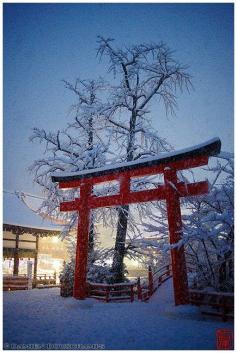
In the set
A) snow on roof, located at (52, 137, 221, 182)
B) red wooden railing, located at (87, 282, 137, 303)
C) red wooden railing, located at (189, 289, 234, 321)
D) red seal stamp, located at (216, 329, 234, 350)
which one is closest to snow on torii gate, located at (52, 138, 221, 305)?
snow on roof, located at (52, 137, 221, 182)

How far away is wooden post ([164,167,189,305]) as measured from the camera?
785cm

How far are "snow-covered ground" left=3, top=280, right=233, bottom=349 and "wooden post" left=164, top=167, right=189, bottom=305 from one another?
0.41 m

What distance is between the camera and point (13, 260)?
1975cm

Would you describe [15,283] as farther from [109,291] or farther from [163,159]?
[163,159]

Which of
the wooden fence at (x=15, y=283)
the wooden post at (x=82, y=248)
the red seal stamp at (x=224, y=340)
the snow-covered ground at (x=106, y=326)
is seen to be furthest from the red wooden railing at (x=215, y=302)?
the wooden fence at (x=15, y=283)

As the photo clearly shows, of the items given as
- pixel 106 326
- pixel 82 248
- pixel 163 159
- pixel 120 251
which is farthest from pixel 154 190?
pixel 120 251

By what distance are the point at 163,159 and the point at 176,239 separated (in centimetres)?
242

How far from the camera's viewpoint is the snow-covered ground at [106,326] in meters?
5.71

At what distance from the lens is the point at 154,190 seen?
28.6ft

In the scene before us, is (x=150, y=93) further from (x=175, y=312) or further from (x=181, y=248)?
(x=175, y=312)

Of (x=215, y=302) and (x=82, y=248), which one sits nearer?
(x=215, y=302)

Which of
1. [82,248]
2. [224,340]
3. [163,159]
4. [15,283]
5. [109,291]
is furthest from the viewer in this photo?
[15,283]

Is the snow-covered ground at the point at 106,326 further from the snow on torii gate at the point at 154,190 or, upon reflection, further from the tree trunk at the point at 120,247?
the tree trunk at the point at 120,247

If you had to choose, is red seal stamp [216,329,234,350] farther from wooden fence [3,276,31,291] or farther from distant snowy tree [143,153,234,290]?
wooden fence [3,276,31,291]
